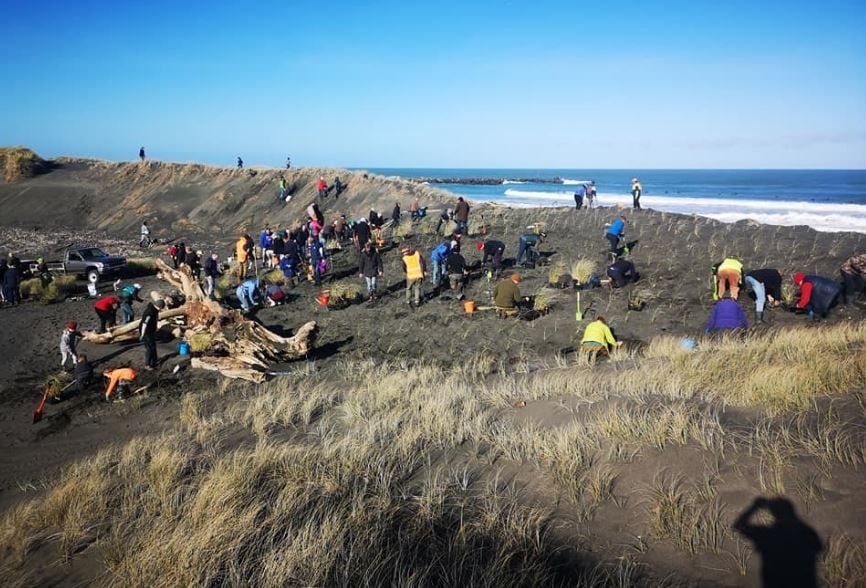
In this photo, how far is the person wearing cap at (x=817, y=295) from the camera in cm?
1259

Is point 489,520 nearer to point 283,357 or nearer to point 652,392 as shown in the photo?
point 652,392

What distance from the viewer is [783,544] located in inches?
155

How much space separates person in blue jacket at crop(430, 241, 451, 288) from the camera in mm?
17172

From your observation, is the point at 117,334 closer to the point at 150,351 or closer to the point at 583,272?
the point at 150,351

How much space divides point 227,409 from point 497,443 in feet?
17.1

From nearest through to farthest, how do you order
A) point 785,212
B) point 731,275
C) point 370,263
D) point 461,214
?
point 731,275
point 370,263
point 461,214
point 785,212

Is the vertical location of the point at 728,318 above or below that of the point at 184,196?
below

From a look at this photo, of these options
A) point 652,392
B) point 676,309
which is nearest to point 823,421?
point 652,392

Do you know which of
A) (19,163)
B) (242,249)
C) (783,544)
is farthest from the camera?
(19,163)

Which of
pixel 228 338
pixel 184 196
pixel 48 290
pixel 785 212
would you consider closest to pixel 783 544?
pixel 228 338

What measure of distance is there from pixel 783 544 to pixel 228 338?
464 inches

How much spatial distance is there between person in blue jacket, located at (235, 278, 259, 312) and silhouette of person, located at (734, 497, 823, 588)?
14.9 m

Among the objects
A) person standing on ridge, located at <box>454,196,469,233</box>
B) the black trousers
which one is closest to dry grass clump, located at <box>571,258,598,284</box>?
person standing on ridge, located at <box>454,196,469,233</box>

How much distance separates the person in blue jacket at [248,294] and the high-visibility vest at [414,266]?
5.38 metres
